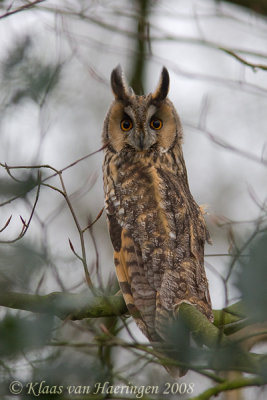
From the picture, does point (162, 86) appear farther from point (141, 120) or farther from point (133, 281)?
point (133, 281)

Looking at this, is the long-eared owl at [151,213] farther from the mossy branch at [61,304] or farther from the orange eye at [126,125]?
the mossy branch at [61,304]

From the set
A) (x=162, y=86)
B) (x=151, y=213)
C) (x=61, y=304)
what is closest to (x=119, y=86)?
(x=162, y=86)

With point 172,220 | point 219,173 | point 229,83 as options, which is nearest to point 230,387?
point 172,220

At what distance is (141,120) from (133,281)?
1.09 metres

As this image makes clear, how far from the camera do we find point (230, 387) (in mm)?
2322

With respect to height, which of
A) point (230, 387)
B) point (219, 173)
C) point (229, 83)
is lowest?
point (230, 387)

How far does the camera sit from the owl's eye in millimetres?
4012

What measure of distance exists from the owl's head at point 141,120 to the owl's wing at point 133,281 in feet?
1.97

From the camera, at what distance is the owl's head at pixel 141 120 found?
391cm

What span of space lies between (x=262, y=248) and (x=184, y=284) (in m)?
1.61

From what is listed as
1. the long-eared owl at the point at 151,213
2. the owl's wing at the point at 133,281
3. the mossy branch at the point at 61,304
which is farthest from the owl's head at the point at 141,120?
the mossy branch at the point at 61,304

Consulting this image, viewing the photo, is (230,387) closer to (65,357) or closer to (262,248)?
(65,357)

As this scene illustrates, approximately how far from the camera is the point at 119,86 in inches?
163

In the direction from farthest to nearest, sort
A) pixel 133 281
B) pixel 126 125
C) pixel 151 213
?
pixel 126 125 → pixel 151 213 → pixel 133 281
